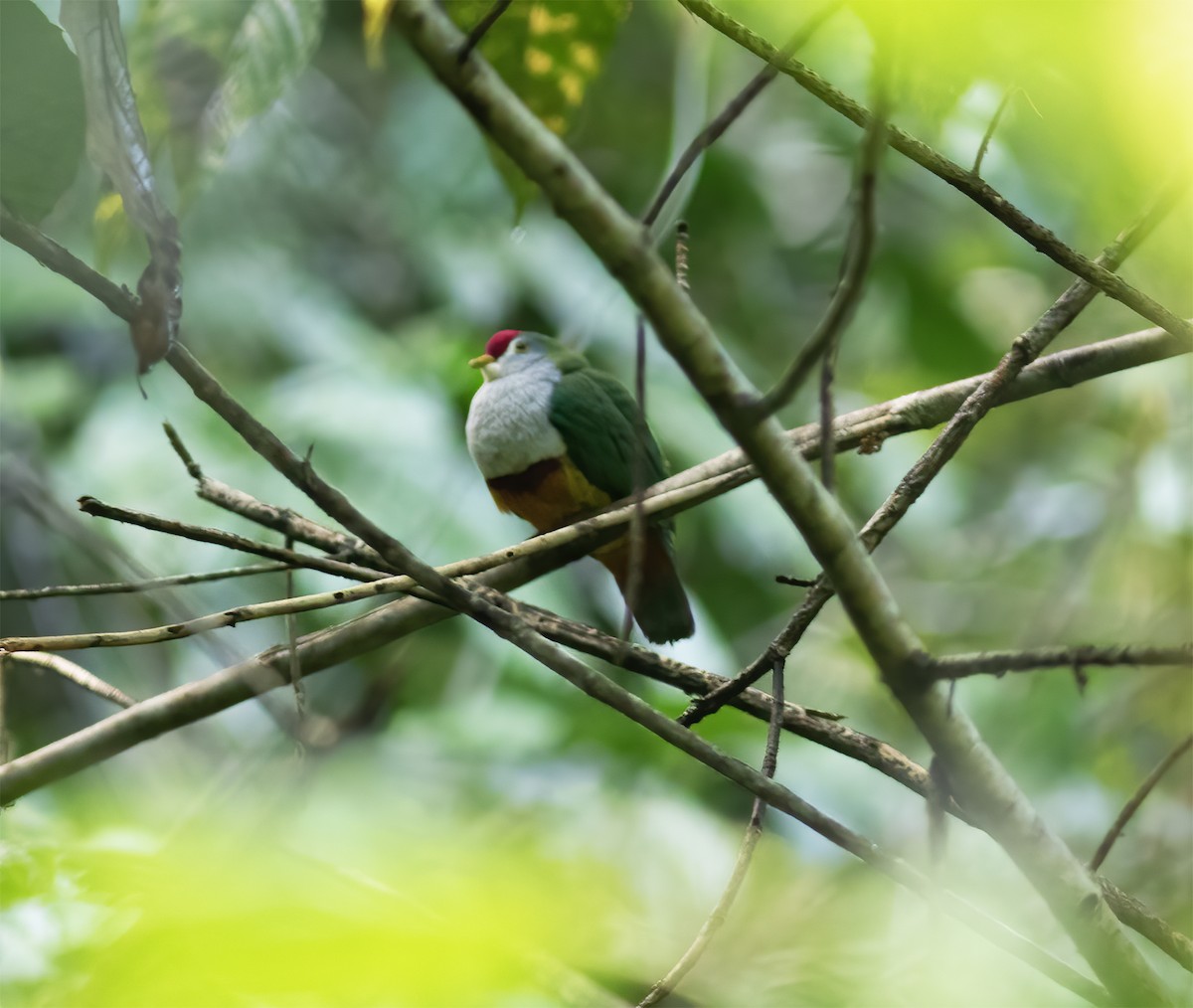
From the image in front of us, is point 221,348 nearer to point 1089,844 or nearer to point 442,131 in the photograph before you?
point 442,131

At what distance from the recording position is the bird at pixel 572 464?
4027mm

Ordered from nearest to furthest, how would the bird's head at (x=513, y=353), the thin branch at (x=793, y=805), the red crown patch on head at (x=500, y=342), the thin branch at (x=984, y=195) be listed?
1. the thin branch at (x=793, y=805)
2. the thin branch at (x=984, y=195)
3. the bird's head at (x=513, y=353)
4. the red crown patch on head at (x=500, y=342)

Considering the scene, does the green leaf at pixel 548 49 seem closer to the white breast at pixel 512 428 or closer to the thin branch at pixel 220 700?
the thin branch at pixel 220 700

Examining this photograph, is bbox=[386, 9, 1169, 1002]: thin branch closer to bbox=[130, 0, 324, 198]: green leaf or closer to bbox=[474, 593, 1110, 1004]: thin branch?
bbox=[474, 593, 1110, 1004]: thin branch

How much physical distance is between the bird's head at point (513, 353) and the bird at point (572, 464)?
0.27m

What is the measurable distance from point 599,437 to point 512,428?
297 millimetres

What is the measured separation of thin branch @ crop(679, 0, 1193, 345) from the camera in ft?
5.55

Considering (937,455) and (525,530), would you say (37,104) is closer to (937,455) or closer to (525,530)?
(937,455)

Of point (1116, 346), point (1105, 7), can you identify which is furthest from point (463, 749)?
point (1105, 7)

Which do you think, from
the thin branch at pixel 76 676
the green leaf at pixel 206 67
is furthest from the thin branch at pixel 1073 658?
the thin branch at pixel 76 676

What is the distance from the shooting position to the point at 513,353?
463 centimetres

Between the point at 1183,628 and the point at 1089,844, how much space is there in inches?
62.8

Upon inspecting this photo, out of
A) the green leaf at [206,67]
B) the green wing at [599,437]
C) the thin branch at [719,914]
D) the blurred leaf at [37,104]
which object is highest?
the green wing at [599,437]

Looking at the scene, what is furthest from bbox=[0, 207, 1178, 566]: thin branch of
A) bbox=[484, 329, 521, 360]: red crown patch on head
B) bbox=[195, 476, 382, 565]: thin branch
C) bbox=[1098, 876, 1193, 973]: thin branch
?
bbox=[484, 329, 521, 360]: red crown patch on head
